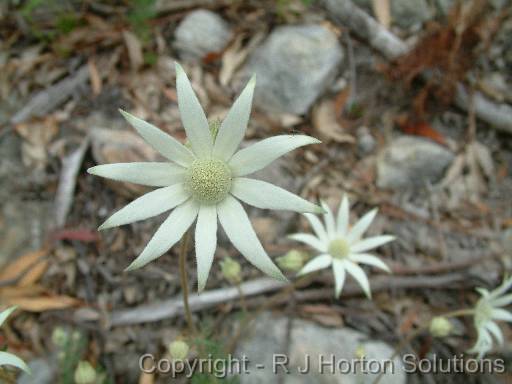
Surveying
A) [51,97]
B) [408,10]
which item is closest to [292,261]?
[51,97]

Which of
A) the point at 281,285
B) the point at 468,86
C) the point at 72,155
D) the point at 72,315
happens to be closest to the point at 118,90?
the point at 72,155

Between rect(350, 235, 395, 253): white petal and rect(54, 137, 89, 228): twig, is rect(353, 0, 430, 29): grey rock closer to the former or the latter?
rect(350, 235, 395, 253): white petal

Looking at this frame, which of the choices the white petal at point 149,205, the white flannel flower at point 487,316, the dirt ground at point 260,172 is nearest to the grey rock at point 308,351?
the dirt ground at point 260,172

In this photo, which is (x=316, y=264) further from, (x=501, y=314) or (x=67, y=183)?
(x=67, y=183)

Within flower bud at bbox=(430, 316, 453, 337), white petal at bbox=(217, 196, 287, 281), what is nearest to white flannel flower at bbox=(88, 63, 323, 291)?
white petal at bbox=(217, 196, 287, 281)

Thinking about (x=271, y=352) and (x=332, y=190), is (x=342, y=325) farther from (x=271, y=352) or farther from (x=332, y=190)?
(x=332, y=190)

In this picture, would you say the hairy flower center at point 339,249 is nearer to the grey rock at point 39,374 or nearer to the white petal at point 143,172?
the white petal at point 143,172

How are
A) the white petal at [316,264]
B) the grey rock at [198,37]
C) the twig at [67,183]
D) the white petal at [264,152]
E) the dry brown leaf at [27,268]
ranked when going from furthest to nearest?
the grey rock at [198,37]
the twig at [67,183]
the dry brown leaf at [27,268]
the white petal at [316,264]
the white petal at [264,152]
